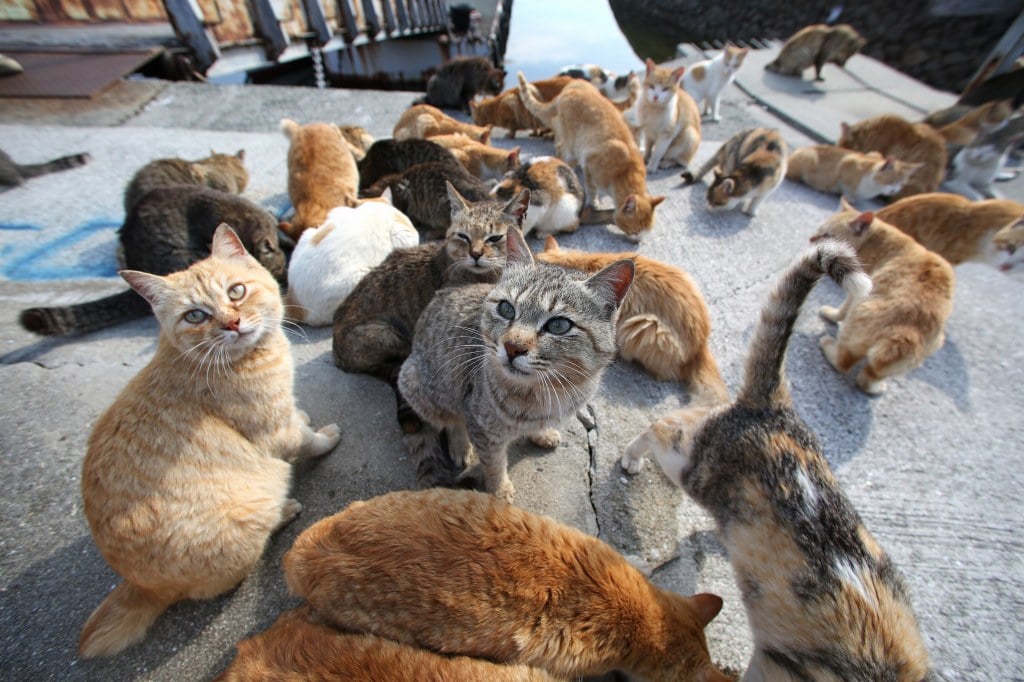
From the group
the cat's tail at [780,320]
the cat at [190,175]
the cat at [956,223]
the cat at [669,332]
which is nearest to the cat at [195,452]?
the cat at [669,332]

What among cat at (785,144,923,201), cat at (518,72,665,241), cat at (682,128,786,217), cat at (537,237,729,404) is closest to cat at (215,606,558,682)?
cat at (537,237,729,404)

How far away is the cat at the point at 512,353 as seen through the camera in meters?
1.86

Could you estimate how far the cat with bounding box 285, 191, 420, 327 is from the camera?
3.36m

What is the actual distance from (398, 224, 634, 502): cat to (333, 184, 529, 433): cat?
1.49ft

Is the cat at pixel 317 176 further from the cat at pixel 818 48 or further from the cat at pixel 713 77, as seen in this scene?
the cat at pixel 818 48

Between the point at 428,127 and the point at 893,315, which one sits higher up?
the point at 428,127

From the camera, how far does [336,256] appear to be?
11.1ft

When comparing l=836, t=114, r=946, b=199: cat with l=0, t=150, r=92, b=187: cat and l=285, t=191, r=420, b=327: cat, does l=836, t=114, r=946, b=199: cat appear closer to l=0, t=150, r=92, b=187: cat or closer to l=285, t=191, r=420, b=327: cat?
l=285, t=191, r=420, b=327: cat

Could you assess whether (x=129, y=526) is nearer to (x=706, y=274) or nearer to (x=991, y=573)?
(x=991, y=573)

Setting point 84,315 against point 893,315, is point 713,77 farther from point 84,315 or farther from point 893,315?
point 84,315

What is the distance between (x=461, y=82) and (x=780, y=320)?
9.09 m

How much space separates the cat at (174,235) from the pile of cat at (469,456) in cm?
2

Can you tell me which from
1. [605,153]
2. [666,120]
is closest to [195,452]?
[605,153]

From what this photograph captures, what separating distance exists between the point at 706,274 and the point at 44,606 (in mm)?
5151
